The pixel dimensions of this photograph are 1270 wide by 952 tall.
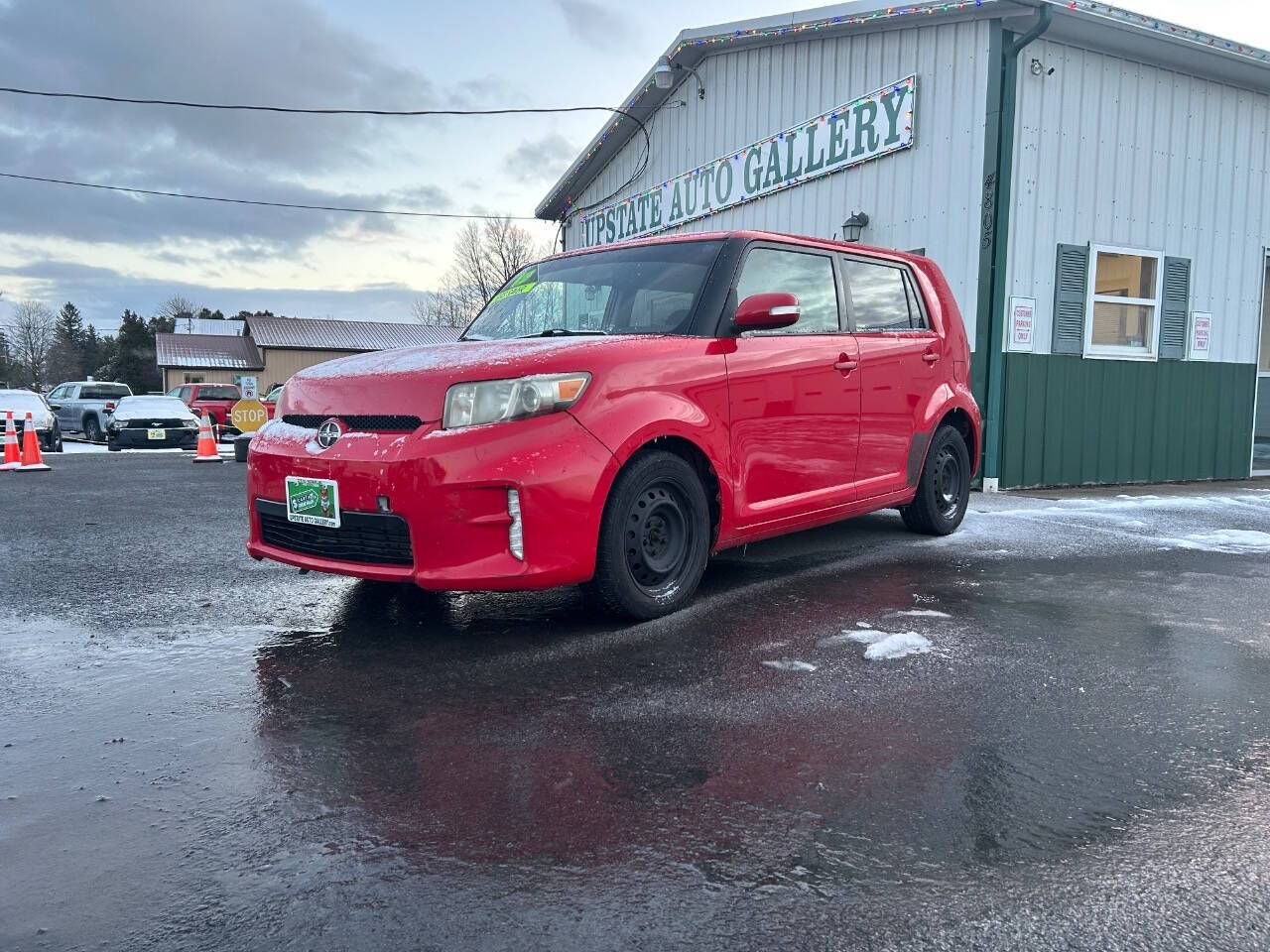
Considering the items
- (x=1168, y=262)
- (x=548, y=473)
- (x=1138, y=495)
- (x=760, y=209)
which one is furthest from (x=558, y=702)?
(x=760, y=209)

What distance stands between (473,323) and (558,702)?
277 centimetres

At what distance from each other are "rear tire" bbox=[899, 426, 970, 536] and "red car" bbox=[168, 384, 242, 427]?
69.9 feet

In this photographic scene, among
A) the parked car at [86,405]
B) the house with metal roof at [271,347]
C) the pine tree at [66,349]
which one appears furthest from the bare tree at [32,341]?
the parked car at [86,405]

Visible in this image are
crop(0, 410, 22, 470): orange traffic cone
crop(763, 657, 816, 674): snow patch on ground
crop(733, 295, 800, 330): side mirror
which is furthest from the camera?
crop(0, 410, 22, 470): orange traffic cone

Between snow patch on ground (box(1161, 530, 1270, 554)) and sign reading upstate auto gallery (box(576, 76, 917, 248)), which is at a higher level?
sign reading upstate auto gallery (box(576, 76, 917, 248))

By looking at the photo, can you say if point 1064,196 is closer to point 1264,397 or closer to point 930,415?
point 930,415

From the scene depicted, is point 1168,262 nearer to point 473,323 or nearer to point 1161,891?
A: point 473,323

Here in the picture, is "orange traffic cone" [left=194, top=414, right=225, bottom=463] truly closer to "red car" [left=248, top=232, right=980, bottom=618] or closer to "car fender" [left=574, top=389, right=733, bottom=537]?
"red car" [left=248, top=232, right=980, bottom=618]

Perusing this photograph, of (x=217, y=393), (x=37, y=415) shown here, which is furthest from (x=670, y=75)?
(x=217, y=393)

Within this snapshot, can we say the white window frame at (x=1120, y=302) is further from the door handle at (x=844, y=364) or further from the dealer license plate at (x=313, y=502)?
the dealer license plate at (x=313, y=502)

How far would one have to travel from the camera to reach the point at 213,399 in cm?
2500

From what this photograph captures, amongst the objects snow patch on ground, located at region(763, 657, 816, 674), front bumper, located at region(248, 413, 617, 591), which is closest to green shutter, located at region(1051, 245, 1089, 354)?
snow patch on ground, located at region(763, 657, 816, 674)

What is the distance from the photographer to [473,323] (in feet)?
17.4

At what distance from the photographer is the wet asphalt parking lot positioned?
6.30 feet
